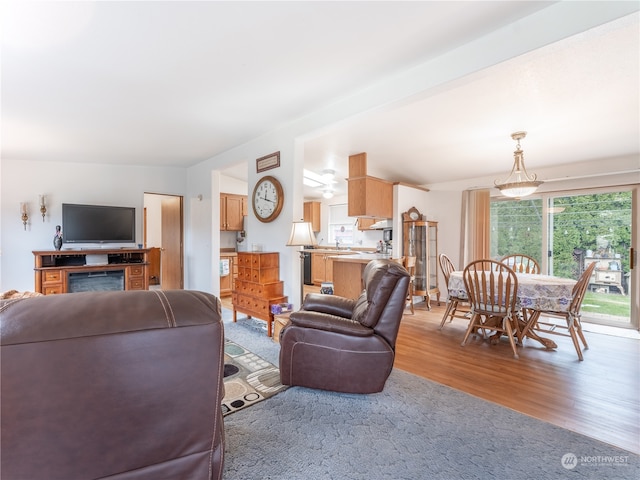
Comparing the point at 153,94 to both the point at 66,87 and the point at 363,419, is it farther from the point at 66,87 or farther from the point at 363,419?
the point at 363,419

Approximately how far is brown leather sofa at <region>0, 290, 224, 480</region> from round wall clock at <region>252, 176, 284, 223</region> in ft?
9.11

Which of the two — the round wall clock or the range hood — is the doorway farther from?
the range hood

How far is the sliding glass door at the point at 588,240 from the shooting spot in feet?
13.6

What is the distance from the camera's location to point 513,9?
5.92ft

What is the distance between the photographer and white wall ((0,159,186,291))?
4.39 meters

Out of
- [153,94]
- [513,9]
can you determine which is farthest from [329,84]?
[153,94]

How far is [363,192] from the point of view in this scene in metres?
4.61

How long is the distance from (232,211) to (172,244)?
4.49ft

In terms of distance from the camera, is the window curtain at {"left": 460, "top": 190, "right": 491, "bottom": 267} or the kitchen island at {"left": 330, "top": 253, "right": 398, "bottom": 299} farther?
the window curtain at {"left": 460, "top": 190, "right": 491, "bottom": 267}

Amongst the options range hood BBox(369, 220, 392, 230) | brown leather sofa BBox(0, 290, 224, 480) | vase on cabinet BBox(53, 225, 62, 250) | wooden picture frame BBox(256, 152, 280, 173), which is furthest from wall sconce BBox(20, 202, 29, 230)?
range hood BBox(369, 220, 392, 230)

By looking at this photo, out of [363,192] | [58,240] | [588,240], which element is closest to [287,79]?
[363,192]

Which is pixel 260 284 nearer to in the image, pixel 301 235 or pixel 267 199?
pixel 301 235
